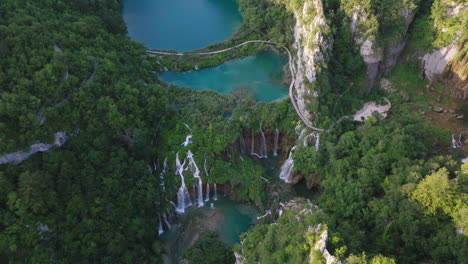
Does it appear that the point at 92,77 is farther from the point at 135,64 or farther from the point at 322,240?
the point at 322,240

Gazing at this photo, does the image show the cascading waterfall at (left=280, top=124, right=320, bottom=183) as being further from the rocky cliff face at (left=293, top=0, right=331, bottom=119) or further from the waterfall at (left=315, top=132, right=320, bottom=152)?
the rocky cliff face at (left=293, top=0, right=331, bottom=119)

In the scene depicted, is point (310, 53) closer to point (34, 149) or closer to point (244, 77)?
point (244, 77)

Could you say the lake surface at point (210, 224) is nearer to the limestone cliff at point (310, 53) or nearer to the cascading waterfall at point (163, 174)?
the cascading waterfall at point (163, 174)

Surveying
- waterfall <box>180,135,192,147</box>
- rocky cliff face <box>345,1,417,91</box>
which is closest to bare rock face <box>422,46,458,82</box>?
rocky cliff face <box>345,1,417,91</box>

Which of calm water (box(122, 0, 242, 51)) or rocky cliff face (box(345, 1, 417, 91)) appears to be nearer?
rocky cliff face (box(345, 1, 417, 91))

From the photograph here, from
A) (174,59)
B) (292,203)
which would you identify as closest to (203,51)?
(174,59)

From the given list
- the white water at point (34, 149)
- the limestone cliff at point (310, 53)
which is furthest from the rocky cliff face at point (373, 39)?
the white water at point (34, 149)
